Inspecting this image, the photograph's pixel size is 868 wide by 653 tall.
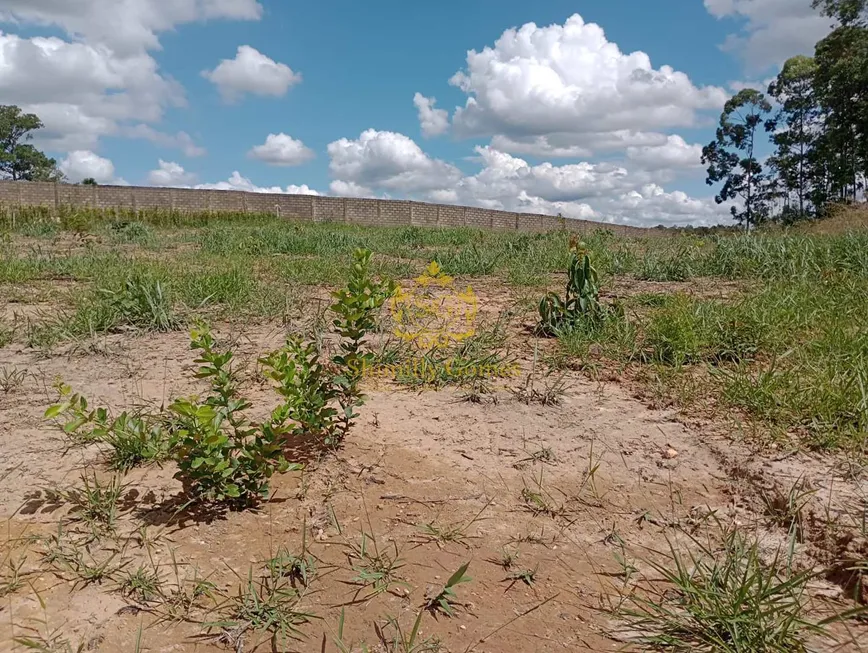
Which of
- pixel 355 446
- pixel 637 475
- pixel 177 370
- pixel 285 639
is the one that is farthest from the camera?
pixel 177 370

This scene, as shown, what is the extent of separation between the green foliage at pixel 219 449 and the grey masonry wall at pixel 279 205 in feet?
62.5

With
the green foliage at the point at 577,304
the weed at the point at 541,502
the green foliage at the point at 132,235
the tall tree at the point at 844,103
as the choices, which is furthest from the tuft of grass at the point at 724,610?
the tall tree at the point at 844,103

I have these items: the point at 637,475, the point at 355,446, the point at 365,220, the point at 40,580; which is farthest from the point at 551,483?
the point at 365,220

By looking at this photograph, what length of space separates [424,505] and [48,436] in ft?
4.96

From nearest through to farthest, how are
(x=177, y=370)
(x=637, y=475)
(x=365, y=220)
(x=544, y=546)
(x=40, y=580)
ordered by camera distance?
(x=40, y=580)
(x=544, y=546)
(x=637, y=475)
(x=177, y=370)
(x=365, y=220)

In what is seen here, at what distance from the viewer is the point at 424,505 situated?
1828 mm

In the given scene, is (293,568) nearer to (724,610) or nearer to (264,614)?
(264,614)

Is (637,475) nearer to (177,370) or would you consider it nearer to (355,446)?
(355,446)

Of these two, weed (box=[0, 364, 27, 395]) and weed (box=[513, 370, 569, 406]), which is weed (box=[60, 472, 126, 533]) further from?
weed (box=[513, 370, 569, 406])

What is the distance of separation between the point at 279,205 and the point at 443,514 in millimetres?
22889

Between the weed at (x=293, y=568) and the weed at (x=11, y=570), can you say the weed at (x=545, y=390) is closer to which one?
the weed at (x=293, y=568)

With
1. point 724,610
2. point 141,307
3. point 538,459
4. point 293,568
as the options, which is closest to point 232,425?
point 293,568

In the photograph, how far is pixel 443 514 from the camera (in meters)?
1.78

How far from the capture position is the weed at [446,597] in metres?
1.39
